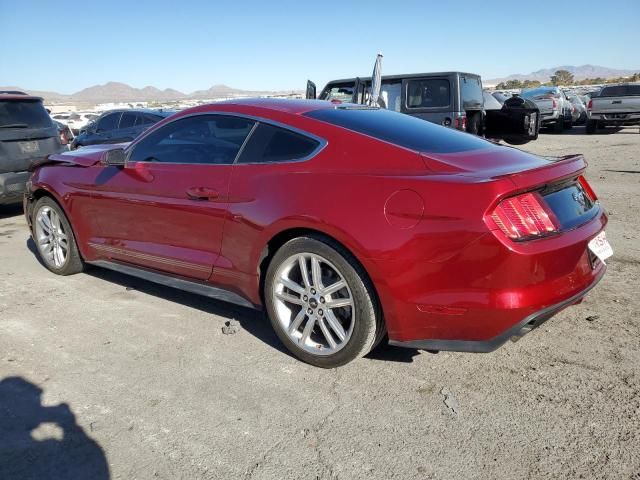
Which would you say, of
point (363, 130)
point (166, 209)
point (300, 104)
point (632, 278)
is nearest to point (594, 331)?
point (632, 278)

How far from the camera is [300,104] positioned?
383 centimetres

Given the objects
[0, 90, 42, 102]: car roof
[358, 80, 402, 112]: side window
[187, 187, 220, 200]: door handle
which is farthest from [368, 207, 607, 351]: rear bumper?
[358, 80, 402, 112]: side window

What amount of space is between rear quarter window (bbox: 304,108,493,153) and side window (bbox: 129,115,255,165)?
0.54m

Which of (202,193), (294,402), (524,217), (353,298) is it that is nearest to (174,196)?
(202,193)

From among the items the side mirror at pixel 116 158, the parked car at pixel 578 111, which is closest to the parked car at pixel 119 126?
the side mirror at pixel 116 158

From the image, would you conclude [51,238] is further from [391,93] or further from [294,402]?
[391,93]

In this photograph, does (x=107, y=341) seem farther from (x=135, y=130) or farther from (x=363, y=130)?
(x=135, y=130)

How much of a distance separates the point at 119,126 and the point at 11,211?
4.54 m

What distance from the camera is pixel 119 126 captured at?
41.9ft

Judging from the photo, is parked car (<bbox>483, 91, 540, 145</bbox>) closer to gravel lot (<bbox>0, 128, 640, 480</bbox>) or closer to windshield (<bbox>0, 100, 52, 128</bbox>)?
gravel lot (<bbox>0, 128, 640, 480</bbox>)

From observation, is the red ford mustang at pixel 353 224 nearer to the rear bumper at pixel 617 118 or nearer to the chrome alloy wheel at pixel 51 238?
the chrome alloy wheel at pixel 51 238

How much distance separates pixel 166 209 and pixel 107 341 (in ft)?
3.17

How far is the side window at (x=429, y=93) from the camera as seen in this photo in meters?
10.7

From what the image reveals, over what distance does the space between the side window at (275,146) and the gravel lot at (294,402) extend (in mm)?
1191
